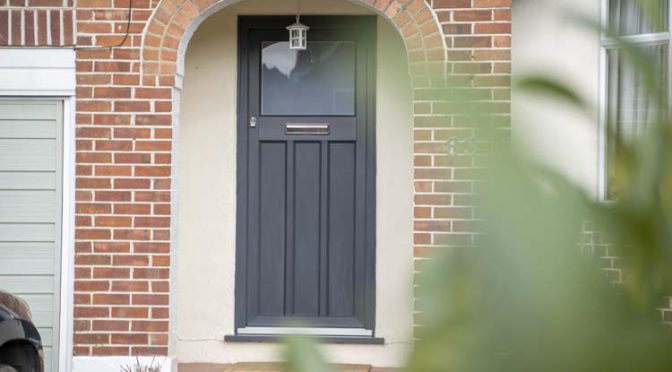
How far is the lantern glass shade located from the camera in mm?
8039

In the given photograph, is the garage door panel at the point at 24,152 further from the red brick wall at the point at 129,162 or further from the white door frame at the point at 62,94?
the red brick wall at the point at 129,162

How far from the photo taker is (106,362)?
7.64 meters

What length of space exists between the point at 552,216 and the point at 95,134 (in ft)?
24.5

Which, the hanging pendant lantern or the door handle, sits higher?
the hanging pendant lantern

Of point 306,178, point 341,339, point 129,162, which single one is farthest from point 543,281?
point 306,178

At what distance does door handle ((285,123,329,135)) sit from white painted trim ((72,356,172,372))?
1.82 metres

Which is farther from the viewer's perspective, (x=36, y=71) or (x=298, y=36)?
(x=298, y=36)

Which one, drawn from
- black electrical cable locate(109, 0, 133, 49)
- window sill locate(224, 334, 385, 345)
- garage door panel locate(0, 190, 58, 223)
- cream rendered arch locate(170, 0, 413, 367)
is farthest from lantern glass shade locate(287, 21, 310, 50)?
window sill locate(224, 334, 385, 345)

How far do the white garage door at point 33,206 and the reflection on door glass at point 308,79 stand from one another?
4.91 feet

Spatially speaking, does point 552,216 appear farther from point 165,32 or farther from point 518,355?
point 165,32

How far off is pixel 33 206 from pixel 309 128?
6.24 ft

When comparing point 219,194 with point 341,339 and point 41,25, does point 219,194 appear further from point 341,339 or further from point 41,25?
point 41,25

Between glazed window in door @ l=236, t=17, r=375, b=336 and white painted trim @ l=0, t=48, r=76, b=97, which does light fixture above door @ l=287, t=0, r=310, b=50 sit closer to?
glazed window in door @ l=236, t=17, r=375, b=336

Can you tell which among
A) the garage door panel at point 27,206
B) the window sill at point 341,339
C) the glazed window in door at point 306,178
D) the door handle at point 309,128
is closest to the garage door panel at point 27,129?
the garage door panel at point 27,206
